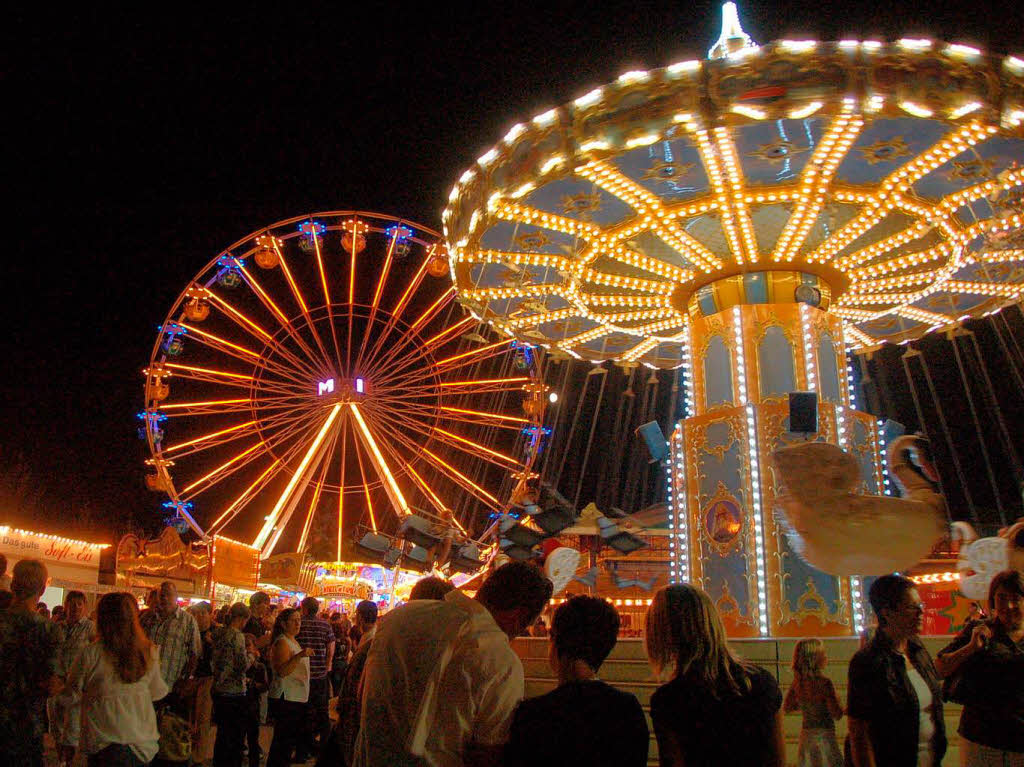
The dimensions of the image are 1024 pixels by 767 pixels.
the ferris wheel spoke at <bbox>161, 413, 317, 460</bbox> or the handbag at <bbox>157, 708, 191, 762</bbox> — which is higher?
the ferris wheel spoke at <bbox>161, 413, 317, 460</bbox>

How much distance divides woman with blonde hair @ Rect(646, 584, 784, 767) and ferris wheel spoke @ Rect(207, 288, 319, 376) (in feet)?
62.1

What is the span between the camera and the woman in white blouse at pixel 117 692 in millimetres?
4566

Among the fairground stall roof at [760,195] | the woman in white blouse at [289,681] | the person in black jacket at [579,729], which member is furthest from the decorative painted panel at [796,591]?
the person in black jacket at [579,729]

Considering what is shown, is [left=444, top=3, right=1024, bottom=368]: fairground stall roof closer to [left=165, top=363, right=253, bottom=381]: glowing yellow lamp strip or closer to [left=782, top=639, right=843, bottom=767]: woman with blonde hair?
[left=782, top=639, right=843, bottom=767]: woman with blonde hair

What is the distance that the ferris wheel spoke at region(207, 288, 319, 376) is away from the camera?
2048 cm

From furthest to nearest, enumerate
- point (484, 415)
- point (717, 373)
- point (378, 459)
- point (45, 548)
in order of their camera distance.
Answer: point (45, 548), point (378, 459), point (484, 415), point (717, 373)

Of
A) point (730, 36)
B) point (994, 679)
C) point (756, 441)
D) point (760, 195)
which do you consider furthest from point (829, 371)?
point (994, 679)

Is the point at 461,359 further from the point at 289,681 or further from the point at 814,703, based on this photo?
the point at 814,703

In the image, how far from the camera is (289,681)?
730 centimetres

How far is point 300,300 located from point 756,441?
13465mm

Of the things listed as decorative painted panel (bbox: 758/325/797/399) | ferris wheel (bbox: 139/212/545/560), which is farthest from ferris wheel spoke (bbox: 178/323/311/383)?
decorative painted panel (bbox: 758/325/797/399)

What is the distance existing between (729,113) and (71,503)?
102 ft

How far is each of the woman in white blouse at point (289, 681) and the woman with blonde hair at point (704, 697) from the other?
4.95 meters

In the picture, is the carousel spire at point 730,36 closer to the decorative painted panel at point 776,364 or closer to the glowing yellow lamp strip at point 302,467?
the decorative painted panel at point 776,364
